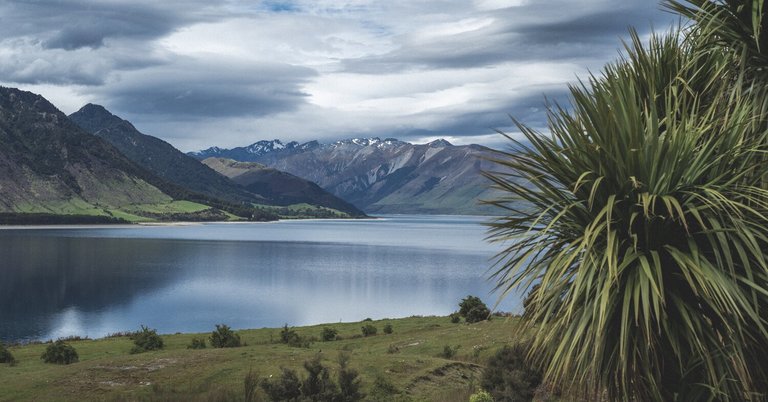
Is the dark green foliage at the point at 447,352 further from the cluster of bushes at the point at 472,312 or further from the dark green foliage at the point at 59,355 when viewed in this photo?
the dark green foliage at the point at 59,355

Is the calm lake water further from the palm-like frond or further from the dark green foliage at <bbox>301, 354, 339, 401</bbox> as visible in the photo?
the palm-like frond

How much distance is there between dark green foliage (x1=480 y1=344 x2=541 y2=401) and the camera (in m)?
18.5

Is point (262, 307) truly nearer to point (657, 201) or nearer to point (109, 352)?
point (109, 352)

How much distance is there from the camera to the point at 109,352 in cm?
4116

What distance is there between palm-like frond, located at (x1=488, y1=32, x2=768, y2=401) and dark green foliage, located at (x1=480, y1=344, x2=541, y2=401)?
8495mm

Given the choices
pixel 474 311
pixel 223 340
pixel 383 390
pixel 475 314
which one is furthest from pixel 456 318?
pixel 383 390

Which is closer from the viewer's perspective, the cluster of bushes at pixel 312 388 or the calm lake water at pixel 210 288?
the cluster of bushes at pixel 312 388

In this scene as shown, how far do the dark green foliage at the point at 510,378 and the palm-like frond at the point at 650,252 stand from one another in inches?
334

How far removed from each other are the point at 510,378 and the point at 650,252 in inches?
413

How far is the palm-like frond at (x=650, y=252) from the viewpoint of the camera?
8586 millimetres

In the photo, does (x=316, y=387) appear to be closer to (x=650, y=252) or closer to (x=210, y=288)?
(x=650, y=252)

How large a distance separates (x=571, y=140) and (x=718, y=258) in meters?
2.93

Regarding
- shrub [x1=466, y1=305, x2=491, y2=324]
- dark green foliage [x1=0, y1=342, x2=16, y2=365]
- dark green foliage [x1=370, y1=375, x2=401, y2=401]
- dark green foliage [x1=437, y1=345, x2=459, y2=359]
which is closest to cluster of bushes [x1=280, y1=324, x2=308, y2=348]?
dark green foliage [x1=437, y1=345, x2=459, y2=359]

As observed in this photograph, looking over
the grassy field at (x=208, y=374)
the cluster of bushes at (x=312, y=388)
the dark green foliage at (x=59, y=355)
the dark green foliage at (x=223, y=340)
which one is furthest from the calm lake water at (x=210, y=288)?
the cluster of bushes at (x=312, y=388)
